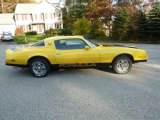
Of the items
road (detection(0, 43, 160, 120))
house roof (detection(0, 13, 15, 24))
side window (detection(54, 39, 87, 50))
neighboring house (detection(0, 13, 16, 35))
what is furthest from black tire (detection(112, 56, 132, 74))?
house roof (detection(0, 13, 15, 24))

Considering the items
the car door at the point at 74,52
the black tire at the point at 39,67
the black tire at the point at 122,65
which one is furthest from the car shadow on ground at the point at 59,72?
the car door at the point at 74,52

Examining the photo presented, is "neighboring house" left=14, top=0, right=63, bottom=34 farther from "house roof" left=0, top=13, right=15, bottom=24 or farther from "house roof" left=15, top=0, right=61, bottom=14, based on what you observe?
"house roof" left=0, top=13, right=15, bottom=24

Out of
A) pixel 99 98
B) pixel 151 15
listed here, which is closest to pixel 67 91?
pixel 99 98

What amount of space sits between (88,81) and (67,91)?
1046 mm

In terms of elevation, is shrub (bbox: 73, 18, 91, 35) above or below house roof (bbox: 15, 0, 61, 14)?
below

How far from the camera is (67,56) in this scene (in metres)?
7.17

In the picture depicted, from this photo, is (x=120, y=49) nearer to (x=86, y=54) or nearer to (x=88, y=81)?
(x=86, y=54)

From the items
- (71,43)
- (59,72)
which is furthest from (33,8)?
(71,43)

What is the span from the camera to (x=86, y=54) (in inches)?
284

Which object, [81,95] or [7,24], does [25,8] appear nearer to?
[7,24]

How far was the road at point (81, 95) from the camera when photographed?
4289 millimetres

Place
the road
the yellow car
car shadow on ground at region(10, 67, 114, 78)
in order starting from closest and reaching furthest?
the road → the yellow car → car shadow on ground at region(10, 67, 114, 78)

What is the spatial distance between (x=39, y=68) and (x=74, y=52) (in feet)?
4.28

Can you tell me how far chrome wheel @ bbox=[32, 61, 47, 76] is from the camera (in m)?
7.23
